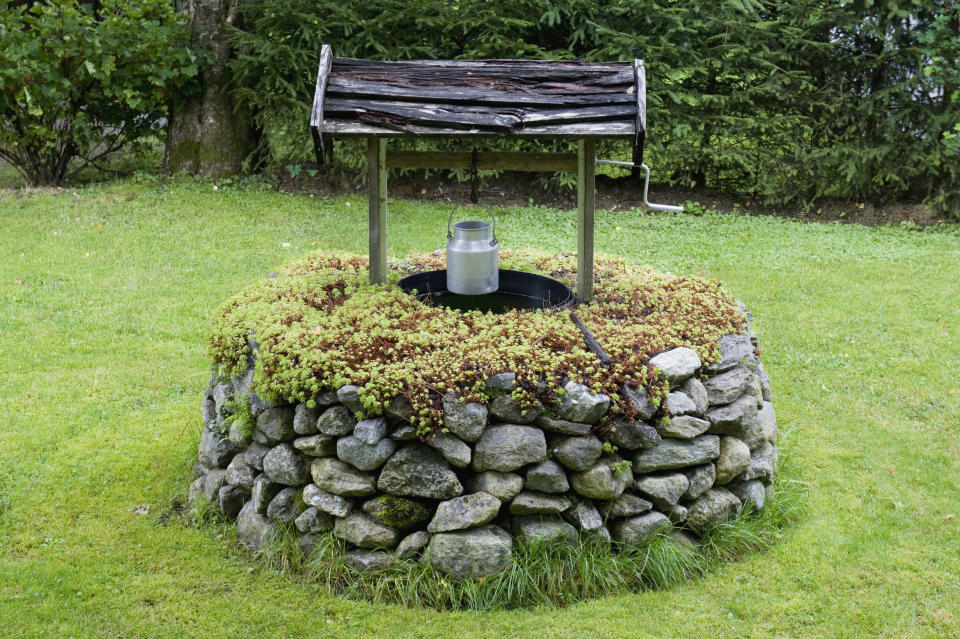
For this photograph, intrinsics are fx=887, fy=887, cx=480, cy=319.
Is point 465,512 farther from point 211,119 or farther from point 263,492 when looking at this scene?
point 211,119

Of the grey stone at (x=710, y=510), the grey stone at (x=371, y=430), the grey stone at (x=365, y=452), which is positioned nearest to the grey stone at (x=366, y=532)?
the grey stone at (x=365, y=452)

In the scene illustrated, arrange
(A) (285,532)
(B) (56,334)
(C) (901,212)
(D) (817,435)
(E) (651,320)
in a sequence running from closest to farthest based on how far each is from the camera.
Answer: (A) (285,532)
(E) (651,320)
(D) (817,435)
(B) (56,334)
(C) (901,212)

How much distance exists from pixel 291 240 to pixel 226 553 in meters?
5.34

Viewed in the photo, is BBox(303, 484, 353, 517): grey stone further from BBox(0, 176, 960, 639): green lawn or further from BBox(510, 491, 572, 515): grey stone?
BBox(510, 491, 572, 515): grey stone

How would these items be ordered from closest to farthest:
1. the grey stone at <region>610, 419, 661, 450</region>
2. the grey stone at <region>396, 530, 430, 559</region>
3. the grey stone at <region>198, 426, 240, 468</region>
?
the grey stone at <region>396, 530, 430, 559</region>, the grey stone at <region>610, 419, 661, 450</region>, the grey stone at <region>198, 426, 240, 468</region>

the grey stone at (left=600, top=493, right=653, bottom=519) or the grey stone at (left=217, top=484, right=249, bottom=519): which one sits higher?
the grey stone at (left=600, top=493, right=653, bottom=519)

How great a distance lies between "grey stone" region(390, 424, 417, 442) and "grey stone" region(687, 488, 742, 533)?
1.38 metres

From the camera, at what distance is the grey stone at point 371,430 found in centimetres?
384

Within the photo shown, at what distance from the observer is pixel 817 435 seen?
546 centimetres

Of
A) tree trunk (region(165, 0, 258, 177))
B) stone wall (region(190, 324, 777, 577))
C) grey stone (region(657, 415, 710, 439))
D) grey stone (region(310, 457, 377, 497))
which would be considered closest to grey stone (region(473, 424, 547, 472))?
stone wall (region(190, 324, 777, 577))

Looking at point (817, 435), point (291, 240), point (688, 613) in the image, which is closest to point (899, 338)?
point (817, 435)

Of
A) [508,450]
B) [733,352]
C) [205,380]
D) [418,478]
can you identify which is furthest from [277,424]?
[733,352]

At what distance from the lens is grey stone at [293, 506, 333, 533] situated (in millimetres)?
4004

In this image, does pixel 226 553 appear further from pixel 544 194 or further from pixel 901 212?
pixel 901 212
